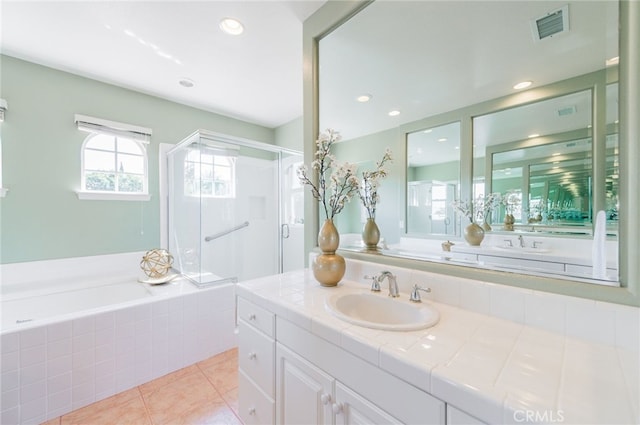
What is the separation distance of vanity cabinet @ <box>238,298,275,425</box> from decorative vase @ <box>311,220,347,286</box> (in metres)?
0.33

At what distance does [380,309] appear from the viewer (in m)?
1.17

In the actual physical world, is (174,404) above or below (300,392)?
below

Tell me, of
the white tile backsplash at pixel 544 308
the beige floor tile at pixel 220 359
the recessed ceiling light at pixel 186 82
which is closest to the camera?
the white tile backsplash at pixel 544 308

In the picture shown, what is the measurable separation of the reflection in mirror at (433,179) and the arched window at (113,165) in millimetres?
2914

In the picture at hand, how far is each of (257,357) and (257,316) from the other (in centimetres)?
21

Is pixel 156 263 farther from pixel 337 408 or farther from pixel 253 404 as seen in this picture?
pixel 337 408

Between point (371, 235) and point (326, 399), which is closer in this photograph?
point (326, 399)

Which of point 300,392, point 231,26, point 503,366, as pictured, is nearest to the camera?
point 503,366

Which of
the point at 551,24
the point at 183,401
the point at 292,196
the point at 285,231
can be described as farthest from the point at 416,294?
the point at 292,196

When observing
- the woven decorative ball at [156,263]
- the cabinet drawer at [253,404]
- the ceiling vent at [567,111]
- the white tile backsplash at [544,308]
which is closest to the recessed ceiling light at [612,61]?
the ceiling vent at [567,111]

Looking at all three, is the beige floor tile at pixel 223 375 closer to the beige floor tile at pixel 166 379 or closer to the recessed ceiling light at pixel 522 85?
the beige floor tile at pixel 166 379

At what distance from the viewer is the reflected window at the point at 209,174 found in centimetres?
270

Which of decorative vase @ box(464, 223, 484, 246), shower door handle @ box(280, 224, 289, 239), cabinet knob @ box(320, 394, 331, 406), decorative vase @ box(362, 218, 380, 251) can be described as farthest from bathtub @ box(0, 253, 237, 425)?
decorative vase @ box(464, 223, 484, 246)

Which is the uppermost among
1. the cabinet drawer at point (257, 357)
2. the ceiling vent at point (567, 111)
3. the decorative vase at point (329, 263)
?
the ceiling vent at point (567, 111)
